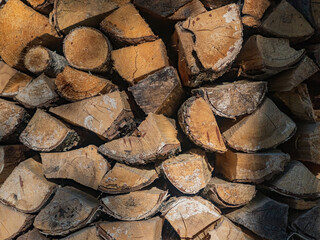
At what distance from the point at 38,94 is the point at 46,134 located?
0.69 ft

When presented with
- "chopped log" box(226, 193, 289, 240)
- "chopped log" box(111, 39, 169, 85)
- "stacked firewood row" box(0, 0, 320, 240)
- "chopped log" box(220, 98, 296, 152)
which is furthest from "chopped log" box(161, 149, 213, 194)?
"chopped log" box(111, 39, 169, 85)

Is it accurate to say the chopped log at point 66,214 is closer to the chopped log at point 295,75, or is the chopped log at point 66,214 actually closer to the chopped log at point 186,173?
the chopped log at point 186,173

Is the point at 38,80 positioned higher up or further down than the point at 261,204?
higher up

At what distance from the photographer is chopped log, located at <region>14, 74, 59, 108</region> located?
4.37 feet

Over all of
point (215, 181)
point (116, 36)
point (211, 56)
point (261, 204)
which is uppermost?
point (116, 36)

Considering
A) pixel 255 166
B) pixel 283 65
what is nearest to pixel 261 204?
pixel 255 166

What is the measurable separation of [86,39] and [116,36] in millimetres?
148

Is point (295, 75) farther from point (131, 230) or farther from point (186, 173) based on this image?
point (131, 230)

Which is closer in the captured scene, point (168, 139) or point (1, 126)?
point (168, 139)

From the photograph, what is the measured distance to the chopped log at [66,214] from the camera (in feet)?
4.25

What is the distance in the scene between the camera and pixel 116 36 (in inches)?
51.7

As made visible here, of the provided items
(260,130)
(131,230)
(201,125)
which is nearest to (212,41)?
(201,125)

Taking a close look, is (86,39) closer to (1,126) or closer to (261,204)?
(1,126)

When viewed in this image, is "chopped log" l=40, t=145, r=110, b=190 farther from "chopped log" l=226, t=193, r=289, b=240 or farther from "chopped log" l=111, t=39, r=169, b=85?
"chopped log" l=226, t=193, r=289, b=240
